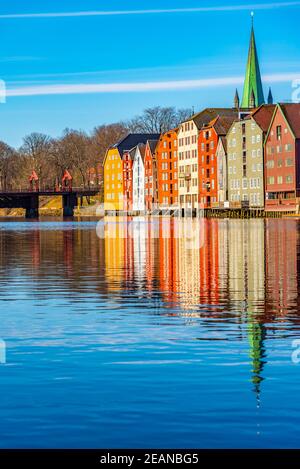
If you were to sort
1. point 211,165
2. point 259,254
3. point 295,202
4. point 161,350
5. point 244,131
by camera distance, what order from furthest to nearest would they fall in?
point 211,165 < point 244,131 < point 295,202 < point 259,254 < point 161,350

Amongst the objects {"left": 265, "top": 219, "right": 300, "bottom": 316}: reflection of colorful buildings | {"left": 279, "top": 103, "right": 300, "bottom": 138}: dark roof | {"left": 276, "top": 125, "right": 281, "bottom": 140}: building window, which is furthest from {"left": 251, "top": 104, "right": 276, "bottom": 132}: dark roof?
{"left": 265, "top": 219, "right": 300, "bottom": 316}: reflection of colorful buildings

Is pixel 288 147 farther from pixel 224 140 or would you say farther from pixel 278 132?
pixel 224 140

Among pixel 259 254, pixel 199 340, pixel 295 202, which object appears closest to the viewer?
pixel 199 340

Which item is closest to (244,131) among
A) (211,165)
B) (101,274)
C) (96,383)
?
(211,165)

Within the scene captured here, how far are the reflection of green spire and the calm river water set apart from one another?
0.07 ft

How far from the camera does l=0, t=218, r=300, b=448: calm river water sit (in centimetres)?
1156

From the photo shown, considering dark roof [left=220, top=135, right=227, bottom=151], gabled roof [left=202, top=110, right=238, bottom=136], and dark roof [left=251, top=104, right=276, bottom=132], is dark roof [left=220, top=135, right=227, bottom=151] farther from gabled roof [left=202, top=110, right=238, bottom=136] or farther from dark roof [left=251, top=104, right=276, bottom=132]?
dark roof [left=251, top=104, right=276, bottom=132]

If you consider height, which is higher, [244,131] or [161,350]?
[244,131]

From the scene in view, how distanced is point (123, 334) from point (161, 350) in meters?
2.36

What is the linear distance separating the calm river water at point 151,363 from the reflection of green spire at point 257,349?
0.02 meters

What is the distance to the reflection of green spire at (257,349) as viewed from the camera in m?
14.4

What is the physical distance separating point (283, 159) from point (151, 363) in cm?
13669

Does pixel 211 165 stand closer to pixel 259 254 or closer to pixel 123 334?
pixel 259 254

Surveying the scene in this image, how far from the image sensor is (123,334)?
19.6 meters
